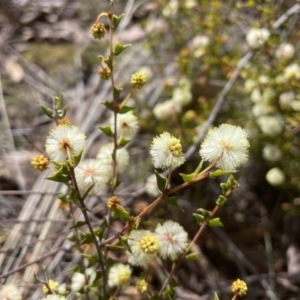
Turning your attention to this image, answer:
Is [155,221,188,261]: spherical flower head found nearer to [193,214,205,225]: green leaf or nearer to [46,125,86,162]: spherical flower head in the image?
[193,214,205,225]: green leaf

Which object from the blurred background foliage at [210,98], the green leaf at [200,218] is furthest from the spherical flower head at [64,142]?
the blurred background foliage at [210,98]

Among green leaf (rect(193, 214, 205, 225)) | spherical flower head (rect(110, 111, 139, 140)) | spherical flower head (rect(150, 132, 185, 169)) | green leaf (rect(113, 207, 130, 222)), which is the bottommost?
green leaf (rect(113, 207, 130, 222))

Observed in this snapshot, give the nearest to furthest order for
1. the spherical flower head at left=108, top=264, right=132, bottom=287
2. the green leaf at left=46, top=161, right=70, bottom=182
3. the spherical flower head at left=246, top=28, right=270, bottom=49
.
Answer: the green leaf at left=46, top=161, right=70, bottom=182 → the spherical flower head at left=108, top=264, right=132, bottom=287 → the spherical flower head at left=246, top=28, right=270, bottom=49

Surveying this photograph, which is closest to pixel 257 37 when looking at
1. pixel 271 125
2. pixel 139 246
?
pixel 271 125

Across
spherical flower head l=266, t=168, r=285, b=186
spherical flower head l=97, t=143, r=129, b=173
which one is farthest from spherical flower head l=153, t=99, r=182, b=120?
spherical flower head l=97, t=143, r=129, b=173

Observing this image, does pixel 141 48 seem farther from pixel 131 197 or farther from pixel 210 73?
pixel 131 197

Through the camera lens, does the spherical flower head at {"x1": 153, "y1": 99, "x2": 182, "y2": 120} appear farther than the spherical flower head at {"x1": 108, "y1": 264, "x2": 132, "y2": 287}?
Yes

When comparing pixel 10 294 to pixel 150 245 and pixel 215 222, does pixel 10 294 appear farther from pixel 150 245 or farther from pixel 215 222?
pixel 215 222

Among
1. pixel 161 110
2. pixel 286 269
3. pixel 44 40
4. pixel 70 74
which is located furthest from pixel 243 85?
pixel 44 40
